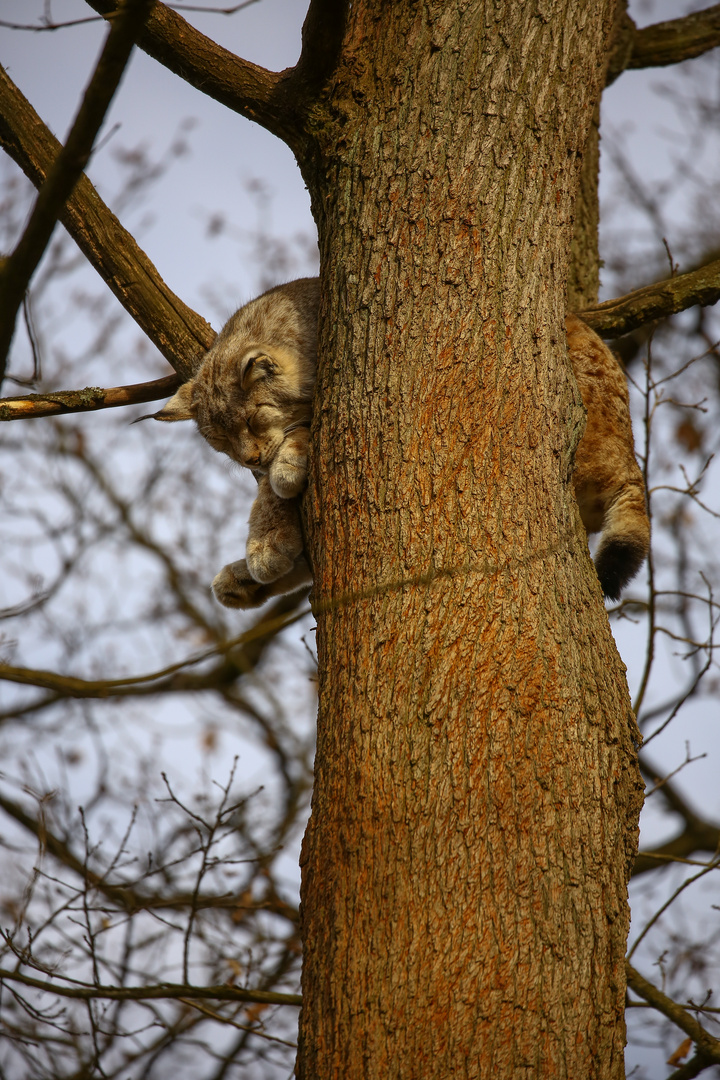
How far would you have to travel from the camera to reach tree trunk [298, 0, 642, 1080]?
181 centimetres

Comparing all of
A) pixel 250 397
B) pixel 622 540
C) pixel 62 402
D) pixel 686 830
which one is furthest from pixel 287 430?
pixel 686 830

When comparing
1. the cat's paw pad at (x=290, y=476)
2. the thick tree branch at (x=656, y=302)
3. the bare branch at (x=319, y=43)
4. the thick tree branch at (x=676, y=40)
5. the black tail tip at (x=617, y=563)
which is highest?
the thick tree branch at (x=676, y=40)

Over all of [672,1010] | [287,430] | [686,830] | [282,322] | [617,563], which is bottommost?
[672,1010]

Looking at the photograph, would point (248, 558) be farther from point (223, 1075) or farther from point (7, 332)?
point (223, 1075)

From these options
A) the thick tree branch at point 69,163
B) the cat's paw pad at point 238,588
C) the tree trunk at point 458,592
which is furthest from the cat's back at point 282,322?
the thick tree branch at point 69,163

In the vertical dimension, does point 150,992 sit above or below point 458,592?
below

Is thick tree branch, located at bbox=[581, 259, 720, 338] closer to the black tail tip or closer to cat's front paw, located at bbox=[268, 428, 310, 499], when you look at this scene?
the black tail tip

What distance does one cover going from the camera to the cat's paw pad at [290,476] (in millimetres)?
2828

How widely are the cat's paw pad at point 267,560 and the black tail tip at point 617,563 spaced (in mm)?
1123

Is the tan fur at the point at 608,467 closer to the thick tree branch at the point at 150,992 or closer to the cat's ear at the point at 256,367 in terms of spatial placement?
the cat's ear at the point at 256,367

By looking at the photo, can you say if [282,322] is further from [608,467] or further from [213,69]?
[608,467]

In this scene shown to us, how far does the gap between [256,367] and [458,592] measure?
64.5 inches

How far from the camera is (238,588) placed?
3.40 meters

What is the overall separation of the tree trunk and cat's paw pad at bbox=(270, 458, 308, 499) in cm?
42
